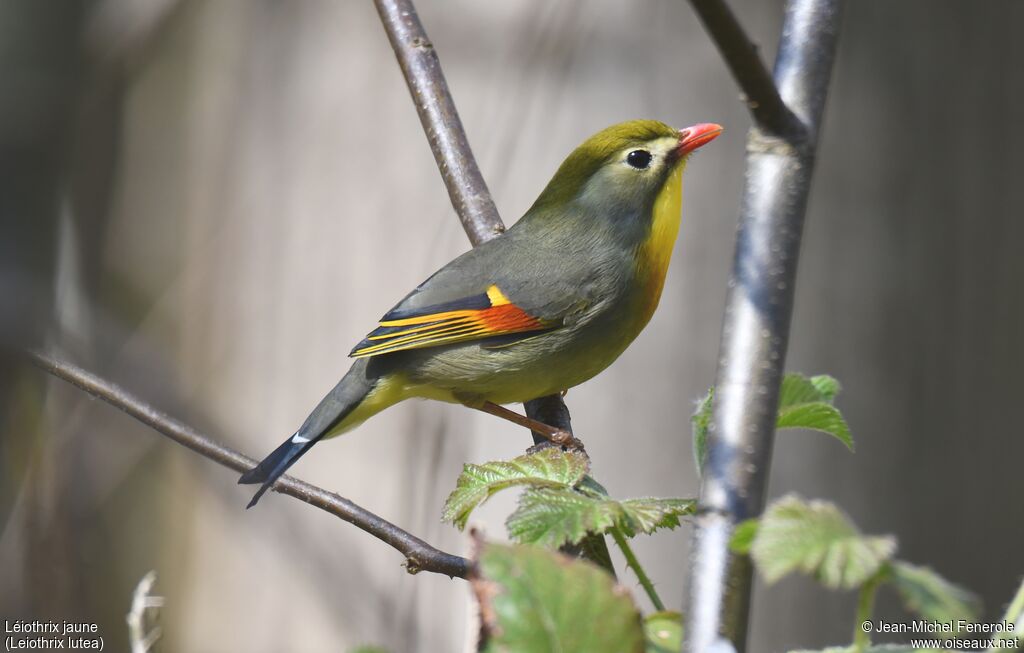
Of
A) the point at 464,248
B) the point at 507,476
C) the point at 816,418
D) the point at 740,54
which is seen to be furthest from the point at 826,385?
the point at 464,248

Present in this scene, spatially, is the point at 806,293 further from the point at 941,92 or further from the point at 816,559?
the point at 816,559

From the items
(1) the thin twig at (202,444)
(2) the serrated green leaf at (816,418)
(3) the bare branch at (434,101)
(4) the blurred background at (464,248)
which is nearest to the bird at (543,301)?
(3) the bare branch at (434,101)

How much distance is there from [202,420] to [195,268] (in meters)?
0.75

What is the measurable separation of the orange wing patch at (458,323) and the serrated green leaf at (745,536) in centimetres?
206

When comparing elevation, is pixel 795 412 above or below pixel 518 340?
below

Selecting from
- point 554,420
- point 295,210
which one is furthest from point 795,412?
point 295,210

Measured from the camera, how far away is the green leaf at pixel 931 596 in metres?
0.72

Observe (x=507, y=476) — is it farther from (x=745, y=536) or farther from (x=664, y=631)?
(x=745, y=536)

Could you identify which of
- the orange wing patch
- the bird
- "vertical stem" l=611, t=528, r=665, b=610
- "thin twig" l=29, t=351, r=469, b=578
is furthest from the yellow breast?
"vertical stem" l=611, t=528, r=665, b=610

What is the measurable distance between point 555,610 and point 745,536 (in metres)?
0.16

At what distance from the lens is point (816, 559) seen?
2.54ft

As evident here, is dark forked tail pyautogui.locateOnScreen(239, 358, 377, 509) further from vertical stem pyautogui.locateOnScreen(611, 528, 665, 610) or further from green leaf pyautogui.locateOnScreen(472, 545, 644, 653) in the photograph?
green leaf pyautogui.locateOnScreen(472, 545, 644, 653)

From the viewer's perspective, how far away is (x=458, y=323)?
2.93 meters

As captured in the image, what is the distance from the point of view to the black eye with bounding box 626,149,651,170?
10.4 ft
